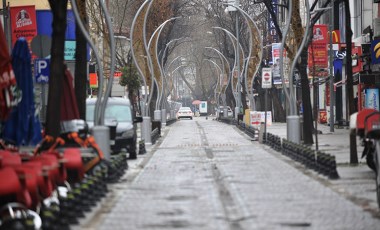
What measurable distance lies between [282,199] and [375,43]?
3224cm

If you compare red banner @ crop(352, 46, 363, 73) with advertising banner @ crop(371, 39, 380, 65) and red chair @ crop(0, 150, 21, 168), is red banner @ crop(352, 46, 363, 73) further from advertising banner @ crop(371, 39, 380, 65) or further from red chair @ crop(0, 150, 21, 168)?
red chair @ crop(0, 150, 21, 168)

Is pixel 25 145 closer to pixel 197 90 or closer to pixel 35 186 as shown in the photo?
pixel 35 186

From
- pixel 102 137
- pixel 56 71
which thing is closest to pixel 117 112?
pixel 102 137

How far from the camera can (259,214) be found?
607 inches

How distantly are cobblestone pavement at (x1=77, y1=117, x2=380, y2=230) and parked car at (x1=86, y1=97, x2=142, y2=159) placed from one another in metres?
3.11

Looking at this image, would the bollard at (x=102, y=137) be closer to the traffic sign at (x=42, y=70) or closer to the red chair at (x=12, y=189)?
the traffic sign at (x=42, y=70)

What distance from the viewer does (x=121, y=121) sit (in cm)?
3325

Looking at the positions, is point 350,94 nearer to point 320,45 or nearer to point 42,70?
point 42,70

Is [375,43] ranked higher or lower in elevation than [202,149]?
higher

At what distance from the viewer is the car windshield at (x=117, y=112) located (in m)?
33.4

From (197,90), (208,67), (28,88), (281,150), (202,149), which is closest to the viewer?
(28,88)

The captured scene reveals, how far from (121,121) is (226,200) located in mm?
15688

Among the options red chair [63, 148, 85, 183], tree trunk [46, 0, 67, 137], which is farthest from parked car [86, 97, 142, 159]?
red chair [63, 148, 85, 183]

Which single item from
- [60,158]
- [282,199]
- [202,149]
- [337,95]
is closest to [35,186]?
[60,158]
